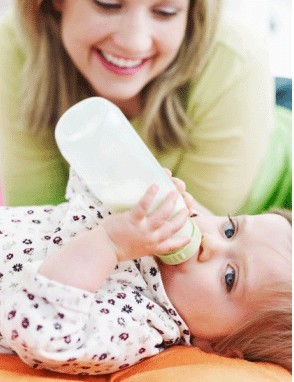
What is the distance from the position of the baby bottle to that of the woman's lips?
273 mm

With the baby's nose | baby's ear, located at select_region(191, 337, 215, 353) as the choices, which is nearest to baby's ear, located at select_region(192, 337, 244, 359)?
baby's ear, located at select_region(191, 337, 215, 353)

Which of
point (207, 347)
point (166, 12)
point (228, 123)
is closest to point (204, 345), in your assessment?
point (207, 347)

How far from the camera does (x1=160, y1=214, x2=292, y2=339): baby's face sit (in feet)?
2.54

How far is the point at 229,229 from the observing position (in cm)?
83

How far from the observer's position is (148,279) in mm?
800

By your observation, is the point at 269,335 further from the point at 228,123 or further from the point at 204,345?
the point at 228,123

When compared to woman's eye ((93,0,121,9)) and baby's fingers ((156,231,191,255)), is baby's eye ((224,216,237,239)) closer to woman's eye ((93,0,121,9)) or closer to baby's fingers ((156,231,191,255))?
baby's fingers ((156,231,191,255))

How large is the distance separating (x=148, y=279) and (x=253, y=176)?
415 millimetres

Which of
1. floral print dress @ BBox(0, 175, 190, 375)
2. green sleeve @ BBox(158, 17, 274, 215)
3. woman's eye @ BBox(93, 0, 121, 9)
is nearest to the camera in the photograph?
floral print dress @ BBox(0, 175, 190, 375)

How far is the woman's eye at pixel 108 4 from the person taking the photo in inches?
36.2

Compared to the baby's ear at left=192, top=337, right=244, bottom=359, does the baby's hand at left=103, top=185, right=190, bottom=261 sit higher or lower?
higher

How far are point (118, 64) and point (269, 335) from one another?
1.65ft

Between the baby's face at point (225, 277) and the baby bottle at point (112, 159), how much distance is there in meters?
0.03

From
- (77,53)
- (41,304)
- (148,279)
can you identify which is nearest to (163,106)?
(77,53)
